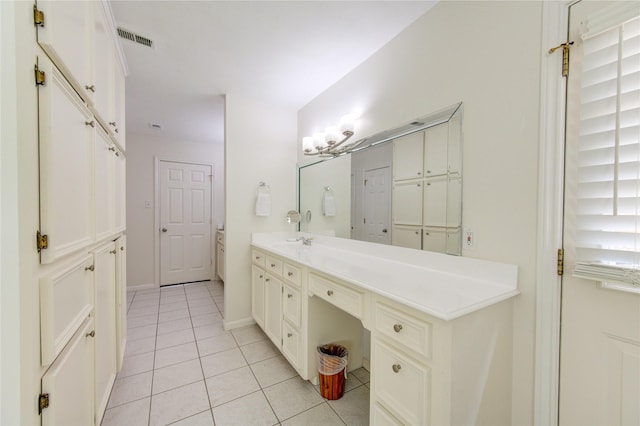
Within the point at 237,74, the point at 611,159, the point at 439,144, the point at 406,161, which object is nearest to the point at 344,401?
the point at 406,161

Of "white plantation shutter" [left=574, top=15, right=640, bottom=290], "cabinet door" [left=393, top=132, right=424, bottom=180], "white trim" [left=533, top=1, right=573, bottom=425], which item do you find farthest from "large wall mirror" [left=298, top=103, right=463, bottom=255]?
"white plantation shutter" [left=574, top=15, right=640, bottom=290]

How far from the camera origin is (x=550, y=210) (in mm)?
1020

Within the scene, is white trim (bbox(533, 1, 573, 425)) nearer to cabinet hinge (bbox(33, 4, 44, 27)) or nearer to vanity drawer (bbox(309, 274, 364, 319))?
vanity drawer (bbox(309, 274, 364, 319))

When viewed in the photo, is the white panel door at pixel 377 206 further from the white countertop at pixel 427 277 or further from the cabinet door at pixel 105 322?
the cabinet door at pixel 105 322

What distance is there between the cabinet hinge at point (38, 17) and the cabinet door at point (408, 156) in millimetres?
1635

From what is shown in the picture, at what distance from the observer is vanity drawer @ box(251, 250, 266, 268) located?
7.71 feet

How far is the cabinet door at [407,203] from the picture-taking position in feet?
5.09

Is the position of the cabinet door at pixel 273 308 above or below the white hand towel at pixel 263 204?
below

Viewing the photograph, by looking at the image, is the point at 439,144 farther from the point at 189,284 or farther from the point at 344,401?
the point at 189,284

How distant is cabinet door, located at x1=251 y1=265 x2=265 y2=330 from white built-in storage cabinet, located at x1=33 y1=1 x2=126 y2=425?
1074 mm

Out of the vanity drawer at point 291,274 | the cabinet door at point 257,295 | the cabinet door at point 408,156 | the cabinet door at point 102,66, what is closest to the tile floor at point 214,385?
the cabinet door at point 257,295

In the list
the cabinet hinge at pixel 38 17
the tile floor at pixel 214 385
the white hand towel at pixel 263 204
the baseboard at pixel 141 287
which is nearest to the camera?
the cabinet hinge at pixel 38 17

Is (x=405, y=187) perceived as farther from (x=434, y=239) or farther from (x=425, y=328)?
(x=425, y=328)

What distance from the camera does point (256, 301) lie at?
2.49m
